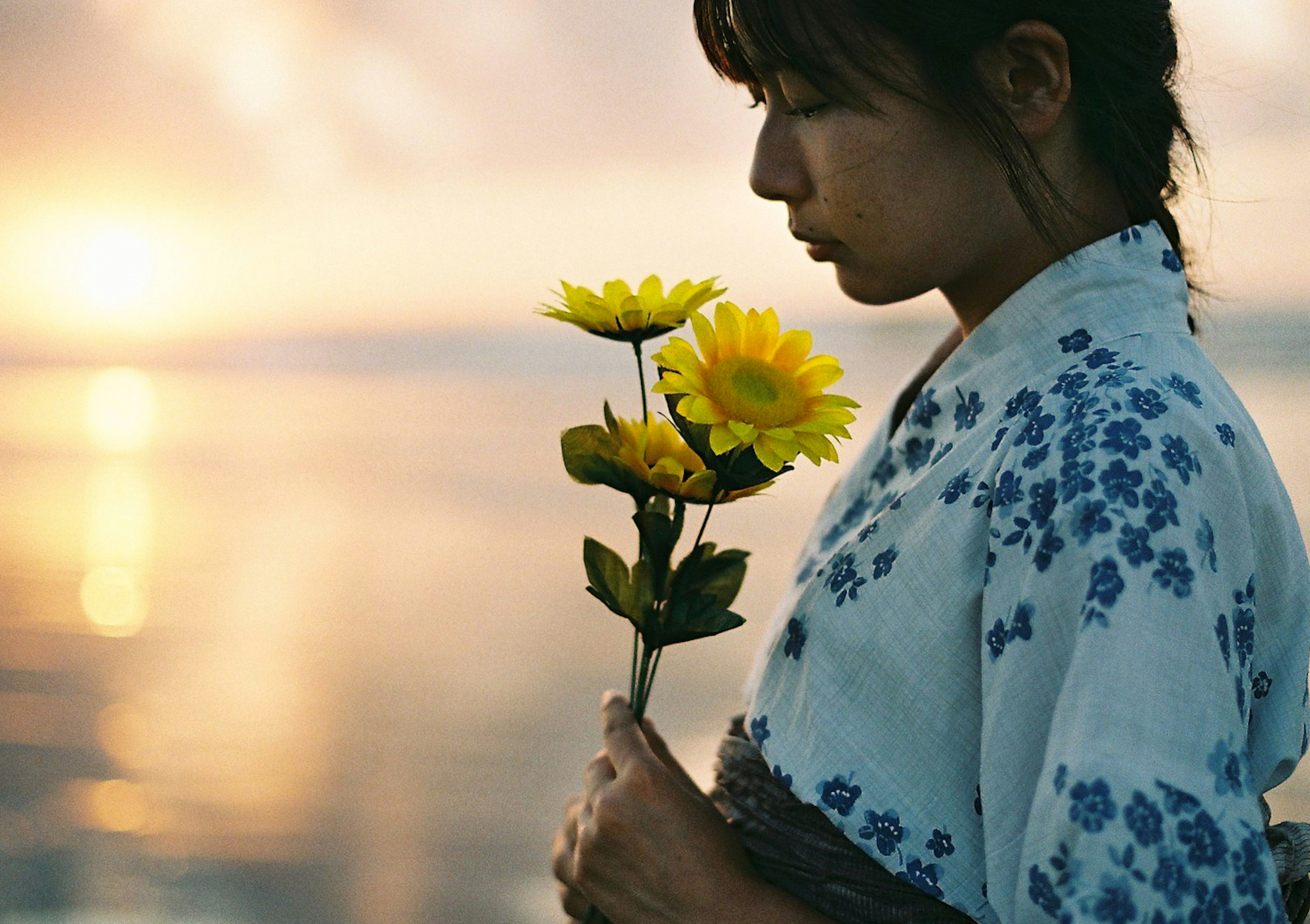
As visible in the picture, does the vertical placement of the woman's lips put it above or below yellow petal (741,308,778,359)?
above

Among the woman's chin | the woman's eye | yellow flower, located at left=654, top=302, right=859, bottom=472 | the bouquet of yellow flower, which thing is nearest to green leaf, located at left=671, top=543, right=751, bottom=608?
the bouquet of yellow flower

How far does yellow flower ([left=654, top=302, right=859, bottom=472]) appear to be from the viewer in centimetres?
84

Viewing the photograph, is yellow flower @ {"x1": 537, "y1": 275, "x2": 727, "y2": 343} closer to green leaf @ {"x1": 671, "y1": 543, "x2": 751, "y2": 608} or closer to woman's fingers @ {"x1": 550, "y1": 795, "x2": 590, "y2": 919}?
green leaf @ {"x1": 671, "y1": 543, "x2": 751, "y2": 608}

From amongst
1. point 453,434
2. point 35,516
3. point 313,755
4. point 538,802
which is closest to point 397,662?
point 313,755

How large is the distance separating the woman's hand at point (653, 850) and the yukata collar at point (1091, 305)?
461 mm

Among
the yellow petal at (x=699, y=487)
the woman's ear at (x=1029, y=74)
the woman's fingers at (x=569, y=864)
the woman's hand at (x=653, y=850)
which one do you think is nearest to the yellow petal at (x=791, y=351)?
the yellow petal at (x=699, y=487)

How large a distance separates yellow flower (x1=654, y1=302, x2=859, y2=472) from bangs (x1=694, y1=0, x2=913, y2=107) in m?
0.20

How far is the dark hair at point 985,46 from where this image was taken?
912 mm

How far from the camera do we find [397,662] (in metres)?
3.21

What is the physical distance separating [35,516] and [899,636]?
4.71 metres

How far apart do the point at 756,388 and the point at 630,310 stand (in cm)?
12

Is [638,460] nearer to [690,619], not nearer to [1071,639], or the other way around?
[690,619]

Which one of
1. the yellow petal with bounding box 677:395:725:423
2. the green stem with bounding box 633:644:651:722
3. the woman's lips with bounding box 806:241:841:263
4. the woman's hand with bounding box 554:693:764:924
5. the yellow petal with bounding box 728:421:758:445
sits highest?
the woman's lips with bounding box 806:241:841:263

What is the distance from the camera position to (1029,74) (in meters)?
0.94
